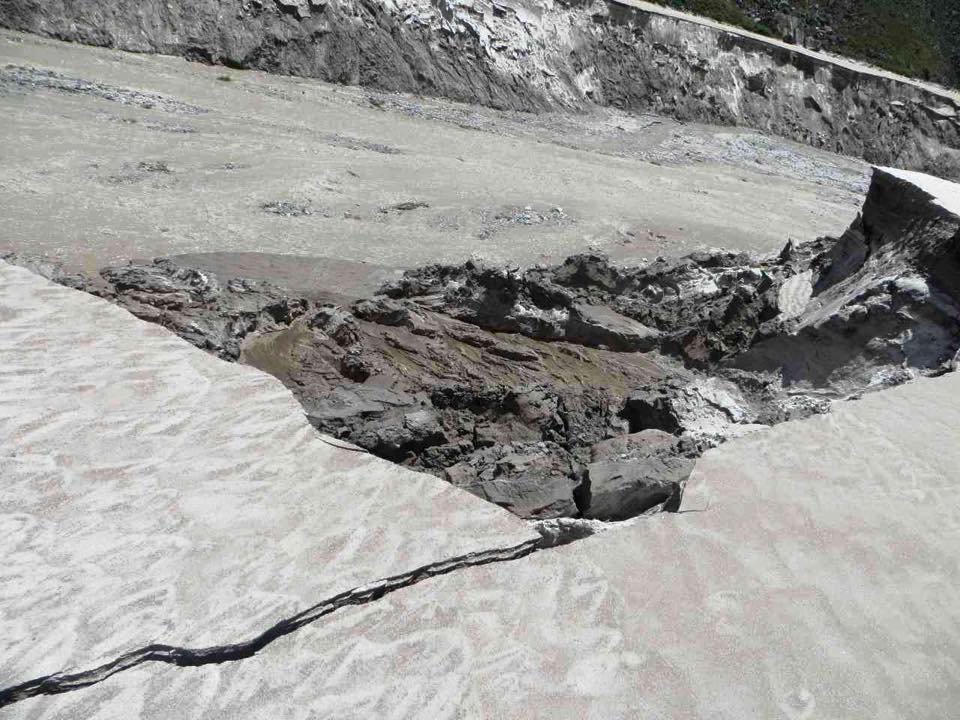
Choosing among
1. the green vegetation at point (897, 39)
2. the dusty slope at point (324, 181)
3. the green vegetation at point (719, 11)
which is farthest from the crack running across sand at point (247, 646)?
the green vegetation at point (897, 39)

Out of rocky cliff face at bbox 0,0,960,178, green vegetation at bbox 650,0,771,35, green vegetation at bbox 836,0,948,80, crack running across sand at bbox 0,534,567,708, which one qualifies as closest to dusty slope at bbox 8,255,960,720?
crack running across sand at bbox 0,534,567,708

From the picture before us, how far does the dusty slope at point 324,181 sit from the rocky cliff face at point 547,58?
912 millimetres

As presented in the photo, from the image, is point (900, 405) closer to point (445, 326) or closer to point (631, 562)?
point (631, 562)

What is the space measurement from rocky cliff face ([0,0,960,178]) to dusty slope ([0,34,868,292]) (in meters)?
0.91

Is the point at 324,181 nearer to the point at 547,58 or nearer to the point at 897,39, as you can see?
the point at 547,58

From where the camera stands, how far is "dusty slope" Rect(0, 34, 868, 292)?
9.42 metres

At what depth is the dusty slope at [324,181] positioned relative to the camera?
9.42 m

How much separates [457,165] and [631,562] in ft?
36.9

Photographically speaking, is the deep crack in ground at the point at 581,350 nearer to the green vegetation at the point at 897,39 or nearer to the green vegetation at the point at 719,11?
the green vegetation at the point at 719,11

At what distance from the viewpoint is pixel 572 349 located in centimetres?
838

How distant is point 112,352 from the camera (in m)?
4.86

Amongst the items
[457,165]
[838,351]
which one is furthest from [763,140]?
[838,351]

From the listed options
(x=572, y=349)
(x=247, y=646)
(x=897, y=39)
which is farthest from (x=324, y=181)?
(x=897, y=39)

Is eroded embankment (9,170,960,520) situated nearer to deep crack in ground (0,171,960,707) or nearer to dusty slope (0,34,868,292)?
deep crack in ground (0,171,960,707)
